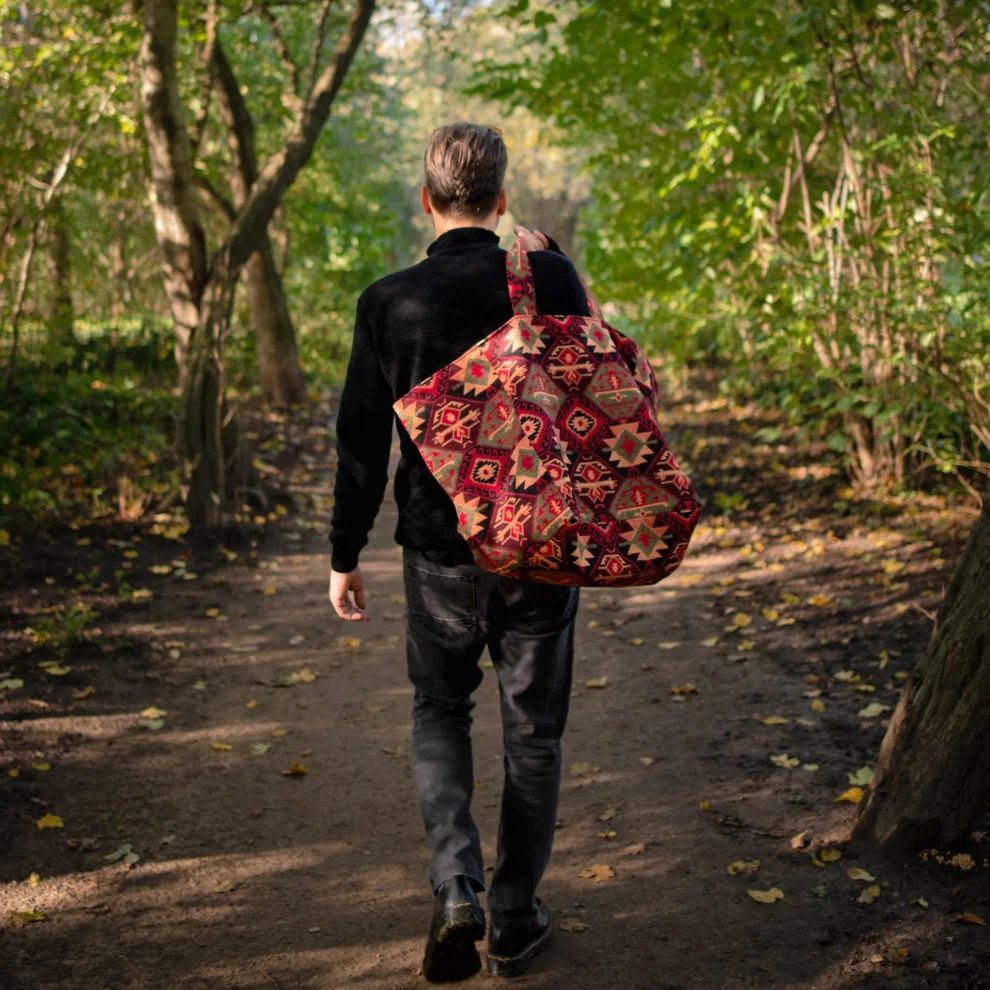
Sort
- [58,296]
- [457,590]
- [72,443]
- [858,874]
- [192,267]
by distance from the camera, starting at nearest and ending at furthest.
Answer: [457,590]
[858,874]
[192,267]
[72,443]
[58,296]

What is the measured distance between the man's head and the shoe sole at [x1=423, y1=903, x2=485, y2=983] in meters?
1.67

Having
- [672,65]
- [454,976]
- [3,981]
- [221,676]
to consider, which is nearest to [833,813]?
[454,976]

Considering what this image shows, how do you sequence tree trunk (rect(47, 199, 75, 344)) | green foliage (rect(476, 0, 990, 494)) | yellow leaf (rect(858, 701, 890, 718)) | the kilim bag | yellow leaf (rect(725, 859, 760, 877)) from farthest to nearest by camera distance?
1. tree trunk (rect(47, 199, 75, 344))
2. green foliage (rect(476, 0, 990, 494))
3. yellow leaf (rect(858, 701, 890, 718))
4. yellow leaf (rect(725, 859, 760, 877))
5. the kilim bag

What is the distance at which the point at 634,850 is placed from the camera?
11.8ft

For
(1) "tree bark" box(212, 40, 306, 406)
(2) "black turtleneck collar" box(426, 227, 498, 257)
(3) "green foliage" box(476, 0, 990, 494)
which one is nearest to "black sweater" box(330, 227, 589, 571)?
(2) "black turtleneck collar" box(426, 227, 498, 257)

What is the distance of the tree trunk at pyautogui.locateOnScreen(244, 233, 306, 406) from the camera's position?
12633mm

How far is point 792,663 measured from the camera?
16.8ft

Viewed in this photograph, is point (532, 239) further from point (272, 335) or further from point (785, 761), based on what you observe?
point (272, 335)

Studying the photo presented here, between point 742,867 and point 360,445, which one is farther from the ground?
point 360,445

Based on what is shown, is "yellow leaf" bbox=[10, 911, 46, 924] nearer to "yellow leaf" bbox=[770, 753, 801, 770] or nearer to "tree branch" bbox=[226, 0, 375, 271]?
"yellow leaf" bbox=[770, 753, 801, 770]

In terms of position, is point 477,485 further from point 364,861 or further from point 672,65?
point 672,65

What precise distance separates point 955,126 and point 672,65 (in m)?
2.66

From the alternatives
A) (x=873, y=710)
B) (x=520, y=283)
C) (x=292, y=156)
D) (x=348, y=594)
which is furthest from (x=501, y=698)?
(x=292, y=156)

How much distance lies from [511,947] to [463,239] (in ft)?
6.02
